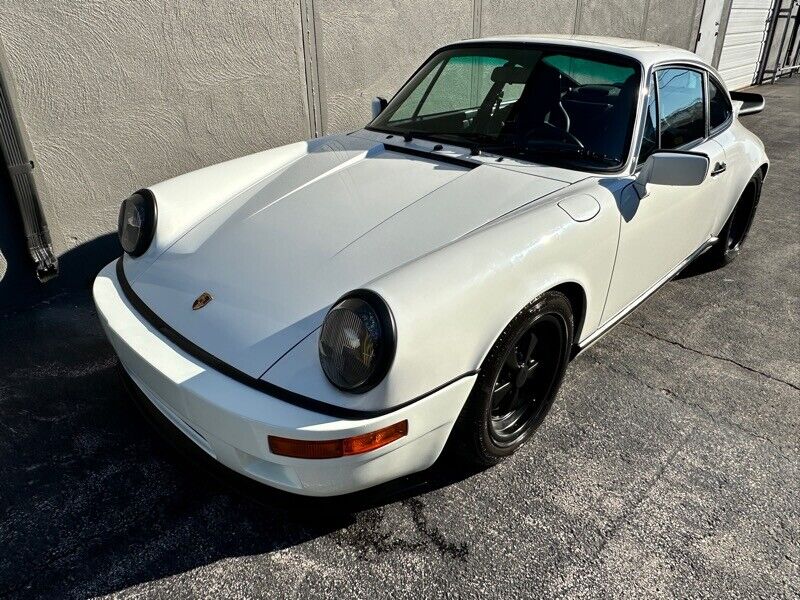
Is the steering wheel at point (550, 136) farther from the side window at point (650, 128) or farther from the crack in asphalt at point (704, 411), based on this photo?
the crack in asphalt at point (704, 411)

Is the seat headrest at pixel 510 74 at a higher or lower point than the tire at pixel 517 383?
higher

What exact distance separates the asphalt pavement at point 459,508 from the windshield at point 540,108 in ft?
3.52

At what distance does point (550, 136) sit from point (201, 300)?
5.28 feet

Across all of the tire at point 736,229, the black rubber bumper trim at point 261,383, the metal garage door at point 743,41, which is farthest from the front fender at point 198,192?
the metal garage door at point 743,41

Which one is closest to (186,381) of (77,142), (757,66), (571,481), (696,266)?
(571,481)

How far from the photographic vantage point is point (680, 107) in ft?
9.61

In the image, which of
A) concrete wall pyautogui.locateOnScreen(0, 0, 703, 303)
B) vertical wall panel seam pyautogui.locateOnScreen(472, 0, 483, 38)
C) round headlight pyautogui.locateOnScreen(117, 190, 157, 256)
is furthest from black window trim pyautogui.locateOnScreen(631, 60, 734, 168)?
vertical wall panel seam pyautogui.locateOnScreen(472, 0, 483, 38)

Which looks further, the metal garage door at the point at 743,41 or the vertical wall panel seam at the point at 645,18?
the metal garage door at the point at 743,41

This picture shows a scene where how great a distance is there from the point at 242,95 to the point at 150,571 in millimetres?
3171

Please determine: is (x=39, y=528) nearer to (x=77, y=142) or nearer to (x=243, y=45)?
(x=77, y=142)

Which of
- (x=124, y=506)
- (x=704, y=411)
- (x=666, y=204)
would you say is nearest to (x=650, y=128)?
(x=666, y=204)

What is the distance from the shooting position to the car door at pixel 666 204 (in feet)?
8.16

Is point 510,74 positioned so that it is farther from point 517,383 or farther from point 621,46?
point 517,383

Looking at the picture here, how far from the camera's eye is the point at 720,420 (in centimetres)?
251
